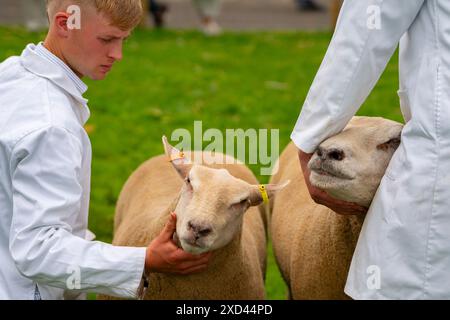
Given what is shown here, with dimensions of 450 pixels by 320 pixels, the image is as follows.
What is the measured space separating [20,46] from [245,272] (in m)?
7.82

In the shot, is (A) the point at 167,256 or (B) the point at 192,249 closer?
(A) the point at 167,256

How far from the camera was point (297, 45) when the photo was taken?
12.9 m

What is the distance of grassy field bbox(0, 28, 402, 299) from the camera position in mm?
7402

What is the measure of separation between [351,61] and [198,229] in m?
0.86

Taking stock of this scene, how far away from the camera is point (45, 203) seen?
2.85 metres

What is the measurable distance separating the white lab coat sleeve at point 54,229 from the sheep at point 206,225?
1.31ft

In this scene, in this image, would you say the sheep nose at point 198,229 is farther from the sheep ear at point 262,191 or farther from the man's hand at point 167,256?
the sheep ear at point 262,191

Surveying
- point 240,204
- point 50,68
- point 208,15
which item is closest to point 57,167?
point 50,68

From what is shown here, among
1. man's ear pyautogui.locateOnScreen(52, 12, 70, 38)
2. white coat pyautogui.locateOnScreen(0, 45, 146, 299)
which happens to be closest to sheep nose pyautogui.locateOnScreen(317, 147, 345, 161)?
white coat pyautogui.locateOnScreen(0, 45, 146, 299)

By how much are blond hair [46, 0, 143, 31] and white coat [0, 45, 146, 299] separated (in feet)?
0.74

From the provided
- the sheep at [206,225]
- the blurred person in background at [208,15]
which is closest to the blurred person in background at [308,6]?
the blurred person in background at [208,15]

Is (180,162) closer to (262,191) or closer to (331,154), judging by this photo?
(262,191)

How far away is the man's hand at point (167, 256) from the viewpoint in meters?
3.10

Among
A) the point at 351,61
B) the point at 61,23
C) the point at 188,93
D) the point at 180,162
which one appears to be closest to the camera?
the point at 351,61
